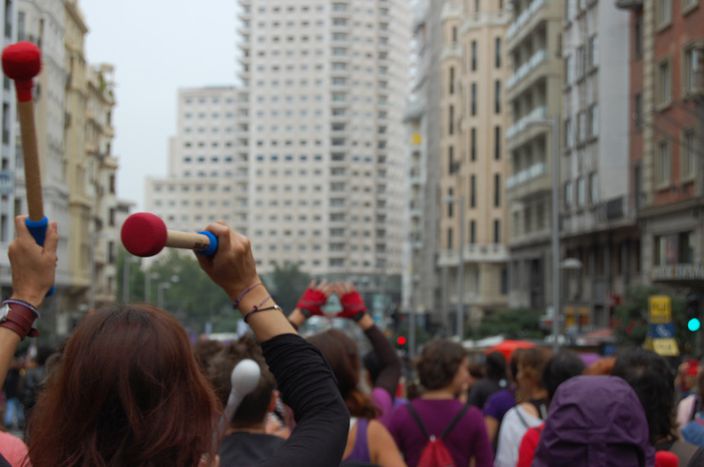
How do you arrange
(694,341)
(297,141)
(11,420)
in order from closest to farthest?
(11,420) < (694,341) < (297,141)

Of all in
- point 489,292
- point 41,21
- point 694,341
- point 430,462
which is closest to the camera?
point 430,462

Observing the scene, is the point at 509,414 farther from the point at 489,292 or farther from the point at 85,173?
the point at 489,292

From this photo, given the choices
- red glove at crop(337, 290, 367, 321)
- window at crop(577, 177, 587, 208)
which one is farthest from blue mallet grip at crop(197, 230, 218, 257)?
window at crop(577, 177, 587, 208)

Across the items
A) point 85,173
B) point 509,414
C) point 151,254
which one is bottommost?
point 509,414

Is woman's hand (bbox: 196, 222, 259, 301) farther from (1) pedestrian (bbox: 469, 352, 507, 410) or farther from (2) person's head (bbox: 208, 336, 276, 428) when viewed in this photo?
(1) pedestrian (bbox: 469, 352, 507, 410)

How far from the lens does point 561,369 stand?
8.43m

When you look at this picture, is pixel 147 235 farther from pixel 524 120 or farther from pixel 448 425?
pixel 524 120

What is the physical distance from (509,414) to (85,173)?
67.9m

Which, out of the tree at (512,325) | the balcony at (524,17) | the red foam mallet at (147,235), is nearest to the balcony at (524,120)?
the balcony at (524,17)

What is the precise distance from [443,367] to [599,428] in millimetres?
2761

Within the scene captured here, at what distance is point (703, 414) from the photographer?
8.13 metres

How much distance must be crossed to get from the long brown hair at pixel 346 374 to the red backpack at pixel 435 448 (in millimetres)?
1161

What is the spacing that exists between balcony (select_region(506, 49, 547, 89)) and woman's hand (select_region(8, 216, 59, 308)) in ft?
188

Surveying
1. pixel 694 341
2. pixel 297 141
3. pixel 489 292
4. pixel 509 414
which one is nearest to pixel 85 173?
pixel 489 292
